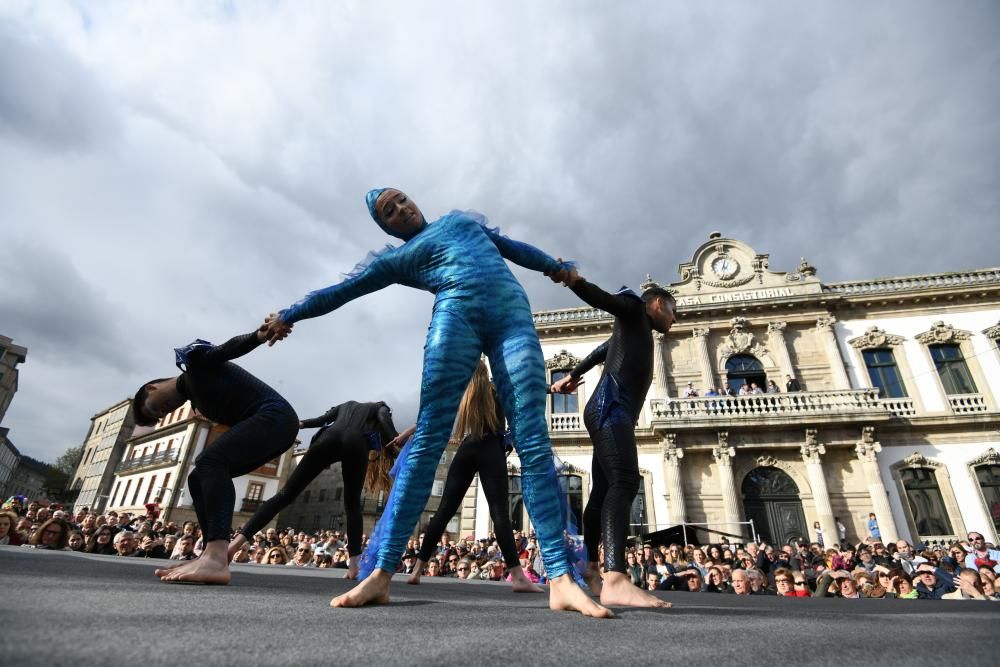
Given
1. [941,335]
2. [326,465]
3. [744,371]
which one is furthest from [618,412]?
[941,335]

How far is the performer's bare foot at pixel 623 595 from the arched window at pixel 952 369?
1874 cm

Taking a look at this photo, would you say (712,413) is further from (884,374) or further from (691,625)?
(691,625)

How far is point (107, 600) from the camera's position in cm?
136

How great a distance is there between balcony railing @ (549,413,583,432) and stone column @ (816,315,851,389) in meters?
8.60

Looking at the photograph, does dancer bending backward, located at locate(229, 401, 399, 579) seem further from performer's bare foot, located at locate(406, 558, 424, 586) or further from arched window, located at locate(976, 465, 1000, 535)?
arched window, located at locate(976, 465, 1000, 535)

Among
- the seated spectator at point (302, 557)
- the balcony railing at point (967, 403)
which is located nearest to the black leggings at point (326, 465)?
the seated spectator at point (302, 557)

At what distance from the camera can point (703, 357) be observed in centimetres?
1755

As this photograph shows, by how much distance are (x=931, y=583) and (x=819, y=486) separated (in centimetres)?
877

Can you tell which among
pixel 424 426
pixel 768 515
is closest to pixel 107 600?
pixel 424 426

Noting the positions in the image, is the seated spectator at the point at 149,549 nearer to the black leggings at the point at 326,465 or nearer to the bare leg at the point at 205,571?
the black leggings at the point at 326,465

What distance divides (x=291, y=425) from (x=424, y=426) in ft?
4.91

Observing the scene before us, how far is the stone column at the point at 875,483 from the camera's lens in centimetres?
1348

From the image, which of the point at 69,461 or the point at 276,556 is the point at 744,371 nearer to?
the point at 276,556

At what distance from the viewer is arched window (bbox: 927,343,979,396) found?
51.0 feet
